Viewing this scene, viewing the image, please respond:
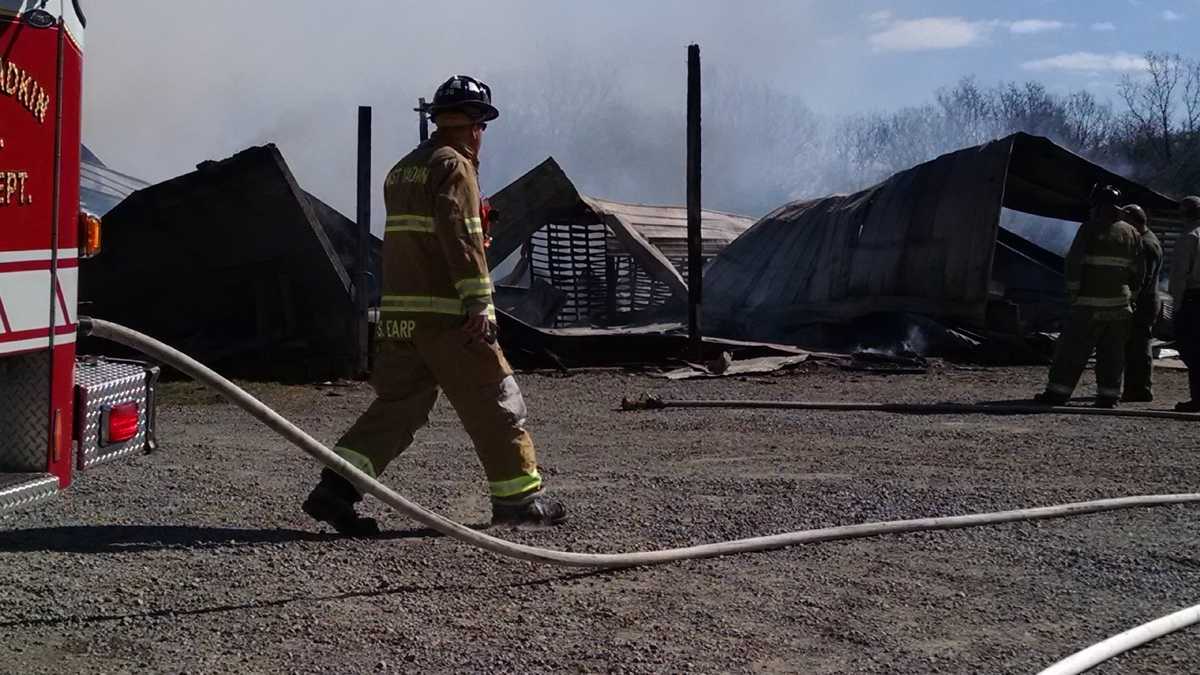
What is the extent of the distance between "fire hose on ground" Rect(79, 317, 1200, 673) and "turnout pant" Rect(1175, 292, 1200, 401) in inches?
224

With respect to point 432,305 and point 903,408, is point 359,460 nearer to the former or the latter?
point 432,305

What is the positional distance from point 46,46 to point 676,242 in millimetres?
17806

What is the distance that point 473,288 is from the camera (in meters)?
4.82

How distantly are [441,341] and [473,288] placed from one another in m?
0.26

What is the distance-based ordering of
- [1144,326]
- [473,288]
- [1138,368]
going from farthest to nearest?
[1138,368], [1144,326], [473,288]

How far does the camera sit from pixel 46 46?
3.74m

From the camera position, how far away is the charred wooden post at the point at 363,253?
11.5 metres

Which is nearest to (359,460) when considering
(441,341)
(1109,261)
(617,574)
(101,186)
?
(441,341)

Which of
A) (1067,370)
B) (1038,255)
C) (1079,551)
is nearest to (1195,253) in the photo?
(1067,370)

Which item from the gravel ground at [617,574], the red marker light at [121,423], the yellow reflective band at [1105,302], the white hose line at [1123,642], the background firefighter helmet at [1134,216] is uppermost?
the background firefighter helmet at [1134,216]

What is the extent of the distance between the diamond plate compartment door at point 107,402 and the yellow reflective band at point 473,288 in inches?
43.6

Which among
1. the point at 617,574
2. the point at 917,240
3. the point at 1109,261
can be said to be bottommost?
the point at 617,574

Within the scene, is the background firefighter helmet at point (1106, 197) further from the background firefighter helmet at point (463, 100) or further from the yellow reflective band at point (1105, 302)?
the background firefighter helmet at point (463, 100)

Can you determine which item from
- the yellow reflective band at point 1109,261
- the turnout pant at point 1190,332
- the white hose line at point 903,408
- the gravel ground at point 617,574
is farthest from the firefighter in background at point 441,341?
the turnout pant at point 1190,332
